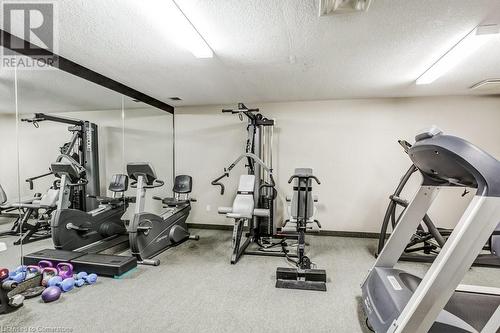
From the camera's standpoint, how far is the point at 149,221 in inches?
137

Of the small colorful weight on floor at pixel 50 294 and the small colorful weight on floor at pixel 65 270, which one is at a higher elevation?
the small colorful weight on floor at pixel 65 270

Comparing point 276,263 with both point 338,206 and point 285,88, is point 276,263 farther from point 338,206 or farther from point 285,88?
point 285,88

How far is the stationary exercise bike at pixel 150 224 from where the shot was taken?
3279mm

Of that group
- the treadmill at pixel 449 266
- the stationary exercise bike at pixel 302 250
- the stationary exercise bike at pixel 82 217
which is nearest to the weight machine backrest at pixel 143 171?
the stationary exercise bike at pixel 82 217

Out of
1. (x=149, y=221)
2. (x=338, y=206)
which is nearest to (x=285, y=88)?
(x=338, y=206)

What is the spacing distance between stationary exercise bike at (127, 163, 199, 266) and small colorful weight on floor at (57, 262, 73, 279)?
0.67m

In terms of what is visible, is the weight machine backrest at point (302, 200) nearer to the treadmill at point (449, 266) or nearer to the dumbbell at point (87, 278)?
the treadmill at point (449, 266)

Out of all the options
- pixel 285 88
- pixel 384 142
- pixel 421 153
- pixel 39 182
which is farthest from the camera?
pixel 384 142

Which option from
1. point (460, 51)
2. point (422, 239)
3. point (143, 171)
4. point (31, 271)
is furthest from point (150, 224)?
point (460, 51)

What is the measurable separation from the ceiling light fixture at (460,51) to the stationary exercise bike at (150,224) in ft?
12.1

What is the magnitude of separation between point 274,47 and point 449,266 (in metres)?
2.24

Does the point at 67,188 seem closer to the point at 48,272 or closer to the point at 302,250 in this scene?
the point at 48,272

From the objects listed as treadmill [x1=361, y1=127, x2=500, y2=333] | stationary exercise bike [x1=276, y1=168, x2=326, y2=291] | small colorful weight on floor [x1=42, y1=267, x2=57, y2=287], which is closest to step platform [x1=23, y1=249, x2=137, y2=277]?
small colorful weight on floor [x1=42, y1=267, x2=57, y2=287]

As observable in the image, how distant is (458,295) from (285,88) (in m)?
3.12
